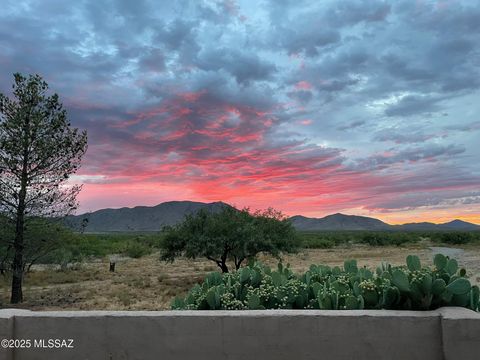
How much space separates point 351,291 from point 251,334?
2.51 meters

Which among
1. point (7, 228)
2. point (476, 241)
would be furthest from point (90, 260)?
point (476, 241)

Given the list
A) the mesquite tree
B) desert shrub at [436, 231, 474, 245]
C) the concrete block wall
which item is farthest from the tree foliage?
desert shrub at [436, 231, 474, 245]

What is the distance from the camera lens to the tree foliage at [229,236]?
30.9m

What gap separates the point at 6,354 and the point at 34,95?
68.8 ft

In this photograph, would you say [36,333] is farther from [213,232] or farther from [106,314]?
[213,232]

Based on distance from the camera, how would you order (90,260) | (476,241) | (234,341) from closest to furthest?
(234,341), (90,260), (476,241)

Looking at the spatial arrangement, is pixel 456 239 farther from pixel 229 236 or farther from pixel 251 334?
pixel 251 334

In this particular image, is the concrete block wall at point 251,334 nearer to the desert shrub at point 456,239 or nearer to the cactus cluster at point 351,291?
the cactus cluster at point 351,291

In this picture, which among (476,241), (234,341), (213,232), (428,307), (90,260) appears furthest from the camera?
(476,241)

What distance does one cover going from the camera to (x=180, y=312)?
19.0 ft

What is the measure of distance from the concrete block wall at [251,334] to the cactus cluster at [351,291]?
69cm

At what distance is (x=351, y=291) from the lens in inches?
293

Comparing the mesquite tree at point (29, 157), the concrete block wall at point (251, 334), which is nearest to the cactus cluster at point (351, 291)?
the concrete block wall at point (251, 334)

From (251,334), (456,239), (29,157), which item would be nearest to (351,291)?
(251,334)
